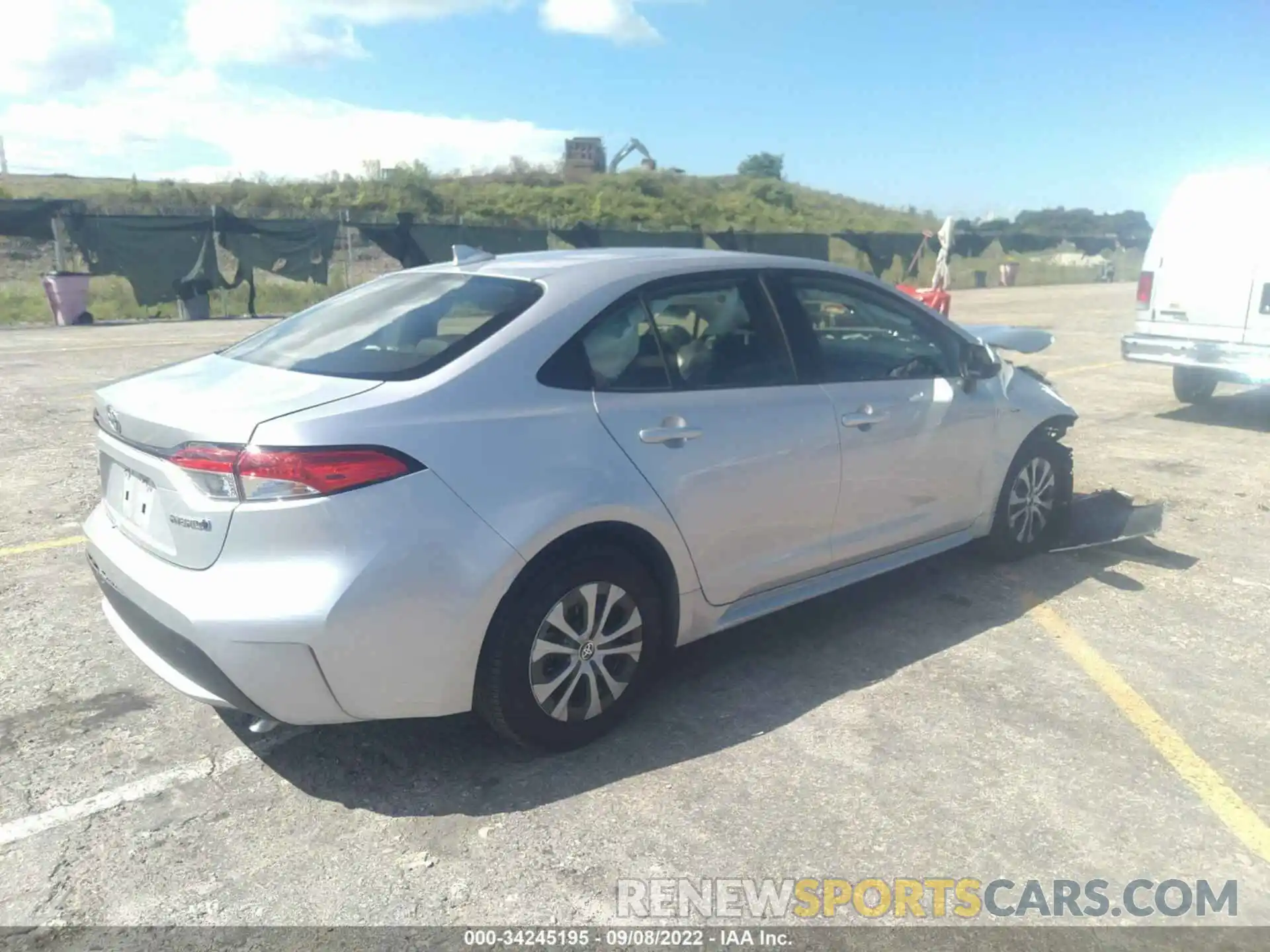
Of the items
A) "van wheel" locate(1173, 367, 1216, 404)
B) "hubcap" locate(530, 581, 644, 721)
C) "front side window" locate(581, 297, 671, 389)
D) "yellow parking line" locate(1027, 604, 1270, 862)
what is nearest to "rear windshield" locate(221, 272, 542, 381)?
"front side window" locate(581, 297, 671, 389)

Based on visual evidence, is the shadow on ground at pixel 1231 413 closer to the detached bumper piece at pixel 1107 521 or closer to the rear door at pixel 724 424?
the detached bumper piece at pixel 1107 521

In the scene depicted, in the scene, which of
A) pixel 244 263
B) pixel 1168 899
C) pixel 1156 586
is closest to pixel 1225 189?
pixel 1156 586

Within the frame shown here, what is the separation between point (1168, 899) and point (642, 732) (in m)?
1.63

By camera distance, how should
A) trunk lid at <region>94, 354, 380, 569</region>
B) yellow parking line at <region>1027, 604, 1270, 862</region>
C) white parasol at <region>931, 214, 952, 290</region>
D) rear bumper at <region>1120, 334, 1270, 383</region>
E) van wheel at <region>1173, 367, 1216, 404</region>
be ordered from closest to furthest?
trunk lid at <region>94, 354, 380, 569</region>, yellow parking line at <region>1027, 604, 1270, 862</region>, rear bumper at <region>1120, 334, 1270, 383</region>, van wheel at <region>1173, 367, 1216, 404</region>, white parasol at <region>931, 214, 952, 290</region>

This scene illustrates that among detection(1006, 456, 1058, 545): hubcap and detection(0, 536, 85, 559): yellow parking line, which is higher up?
detection(1006, 456, 1058, 545): hubcap

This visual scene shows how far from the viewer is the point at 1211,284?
8.77 meters

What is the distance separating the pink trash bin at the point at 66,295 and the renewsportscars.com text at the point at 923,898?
17.2 m

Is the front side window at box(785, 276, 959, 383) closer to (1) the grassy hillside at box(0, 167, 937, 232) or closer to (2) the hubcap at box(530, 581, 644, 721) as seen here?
(2) the hubcap at box(530, 581, 644, 721)

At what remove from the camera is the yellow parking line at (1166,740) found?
9.65 ft

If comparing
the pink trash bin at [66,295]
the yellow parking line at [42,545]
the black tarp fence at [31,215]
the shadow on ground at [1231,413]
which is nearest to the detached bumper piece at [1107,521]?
the shadow on ground at [1231,413]

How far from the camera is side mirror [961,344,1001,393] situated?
4582 mm

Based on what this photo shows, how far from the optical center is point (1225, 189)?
8.76 metres

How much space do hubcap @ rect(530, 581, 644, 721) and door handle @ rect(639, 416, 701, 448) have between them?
509mm

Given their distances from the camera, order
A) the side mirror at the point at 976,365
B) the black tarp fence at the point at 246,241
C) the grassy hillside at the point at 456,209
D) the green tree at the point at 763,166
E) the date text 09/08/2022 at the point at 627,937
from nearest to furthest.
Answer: the date text 09/08/2022 at the point at 627,937 < the side mirror at the point at 976,365 < the black tarp fence at the point at 246,241 < the grassy hillside at the point at 456,209 < the green tree at the point at 763,166
